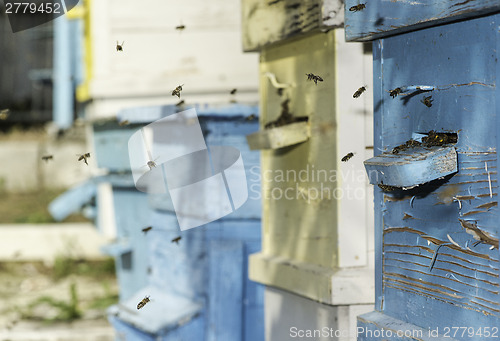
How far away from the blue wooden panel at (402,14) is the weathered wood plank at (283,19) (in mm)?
357

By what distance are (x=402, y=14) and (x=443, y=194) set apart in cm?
44

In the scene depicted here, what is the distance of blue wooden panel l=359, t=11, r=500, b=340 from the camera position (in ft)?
4.72

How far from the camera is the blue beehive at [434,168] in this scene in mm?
1441

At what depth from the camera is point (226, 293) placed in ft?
10.9

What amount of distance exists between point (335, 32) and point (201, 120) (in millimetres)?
1225

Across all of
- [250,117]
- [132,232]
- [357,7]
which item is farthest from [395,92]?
[132,232]

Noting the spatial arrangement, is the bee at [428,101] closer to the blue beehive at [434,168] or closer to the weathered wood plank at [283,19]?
the blue beehive at [434,168]

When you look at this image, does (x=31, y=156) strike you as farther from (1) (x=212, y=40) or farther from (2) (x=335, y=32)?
(2) (x=335, y=32)

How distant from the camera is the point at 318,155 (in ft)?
7.63

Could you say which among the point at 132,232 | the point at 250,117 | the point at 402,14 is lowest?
the point at 132,232

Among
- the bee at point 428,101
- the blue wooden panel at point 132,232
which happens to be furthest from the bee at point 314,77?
the blue wooden panel at point 132,232

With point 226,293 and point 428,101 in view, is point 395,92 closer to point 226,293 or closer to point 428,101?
point 428,101

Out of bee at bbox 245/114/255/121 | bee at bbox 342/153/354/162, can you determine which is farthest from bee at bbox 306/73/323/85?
bee at bbox 245/114/255/121

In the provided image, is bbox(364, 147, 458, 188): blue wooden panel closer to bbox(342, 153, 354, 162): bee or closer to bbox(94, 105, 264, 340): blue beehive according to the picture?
bbox(342, 153, 354, 162): bee
